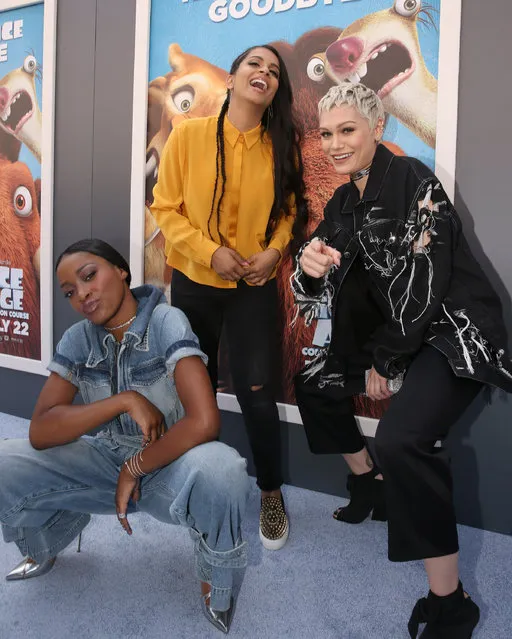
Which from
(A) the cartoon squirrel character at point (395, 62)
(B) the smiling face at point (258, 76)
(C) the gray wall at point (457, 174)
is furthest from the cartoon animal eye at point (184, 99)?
(A) the cartoon squirrel character at point (395, 62)

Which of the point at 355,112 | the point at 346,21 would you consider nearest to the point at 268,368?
the point at 355,112

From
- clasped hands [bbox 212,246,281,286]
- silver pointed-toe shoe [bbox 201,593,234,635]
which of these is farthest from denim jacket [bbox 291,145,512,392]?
silver pointed-toe shoe [bbox 201,593,234,635]

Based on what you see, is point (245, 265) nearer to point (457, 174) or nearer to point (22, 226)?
point (457, 174)

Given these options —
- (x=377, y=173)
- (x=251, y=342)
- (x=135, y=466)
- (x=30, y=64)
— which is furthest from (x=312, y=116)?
(x=30, y=64)

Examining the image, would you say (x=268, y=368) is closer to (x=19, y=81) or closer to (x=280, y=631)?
(x=280, y=631)

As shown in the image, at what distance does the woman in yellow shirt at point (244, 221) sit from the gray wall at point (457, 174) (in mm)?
474

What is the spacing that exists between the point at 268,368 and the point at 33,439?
851 mm

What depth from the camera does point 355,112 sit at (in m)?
1.56

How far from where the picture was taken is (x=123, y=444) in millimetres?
1560

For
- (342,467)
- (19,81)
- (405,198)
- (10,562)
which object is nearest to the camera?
(405,198)

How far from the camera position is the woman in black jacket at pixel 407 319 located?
1.29 m

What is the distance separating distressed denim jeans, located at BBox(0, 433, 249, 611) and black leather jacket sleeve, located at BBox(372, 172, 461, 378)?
0.57 m

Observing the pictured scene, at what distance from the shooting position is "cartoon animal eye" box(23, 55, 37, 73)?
2.79 metres

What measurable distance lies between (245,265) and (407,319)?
66 cm
